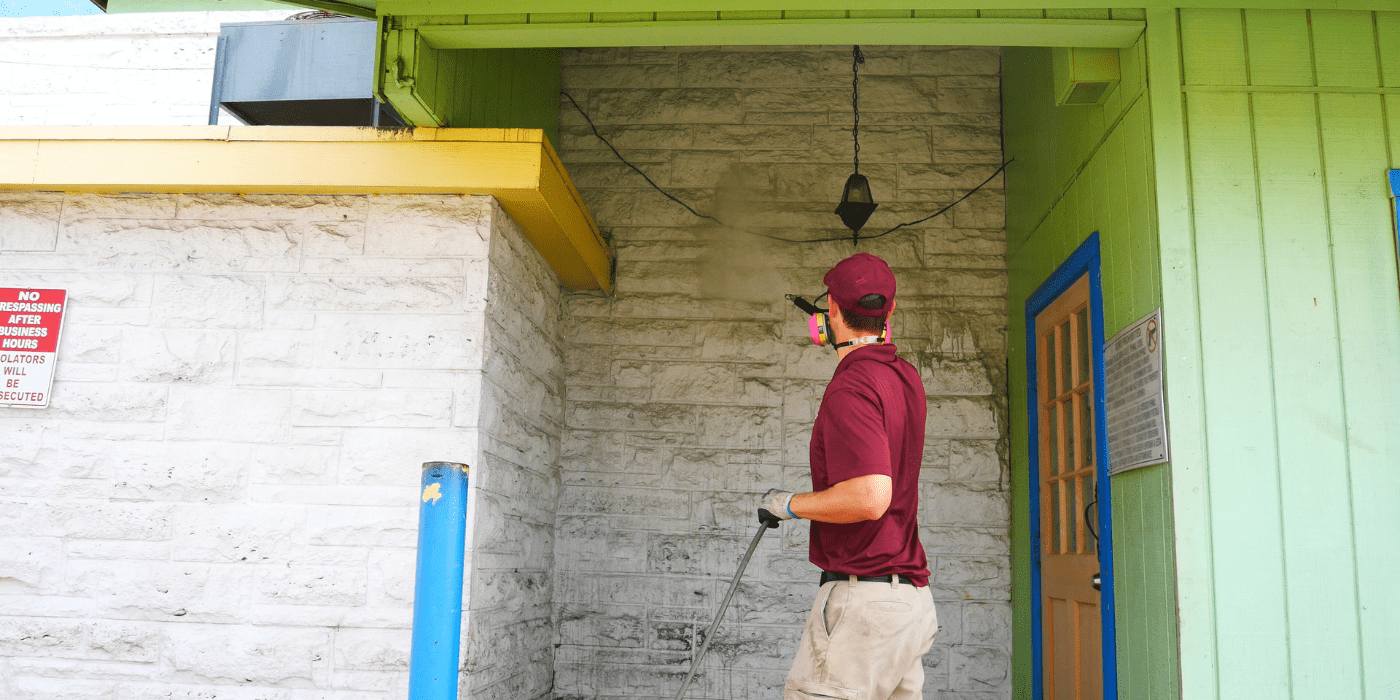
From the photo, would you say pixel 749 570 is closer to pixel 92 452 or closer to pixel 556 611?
pixel 556 611

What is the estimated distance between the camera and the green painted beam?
10.8 ft

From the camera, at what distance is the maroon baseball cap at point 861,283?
2.73 metres

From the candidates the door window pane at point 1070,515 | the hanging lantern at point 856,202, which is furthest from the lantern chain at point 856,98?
the door window pane at point 1070,515

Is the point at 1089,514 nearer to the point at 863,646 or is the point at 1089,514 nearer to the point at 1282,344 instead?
the point at 1282,344

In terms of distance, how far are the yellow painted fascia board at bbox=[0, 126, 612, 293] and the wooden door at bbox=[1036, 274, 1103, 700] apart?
7.24 feet

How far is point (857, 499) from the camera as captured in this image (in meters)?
2.48

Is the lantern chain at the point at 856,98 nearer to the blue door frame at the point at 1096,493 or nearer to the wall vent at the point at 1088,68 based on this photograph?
the blue door frame at the point at 1096,493

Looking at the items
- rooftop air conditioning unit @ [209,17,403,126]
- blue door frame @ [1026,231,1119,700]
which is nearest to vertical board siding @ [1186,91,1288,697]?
blue door frame @ [1026,231,1119,700]

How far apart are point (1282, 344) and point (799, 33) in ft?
6.05

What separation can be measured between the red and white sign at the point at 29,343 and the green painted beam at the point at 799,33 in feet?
5.83

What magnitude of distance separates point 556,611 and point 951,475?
80.1 inches

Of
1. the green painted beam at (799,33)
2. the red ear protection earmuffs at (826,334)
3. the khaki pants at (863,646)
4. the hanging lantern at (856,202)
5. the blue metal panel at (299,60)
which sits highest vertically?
the blue metal panel at (299,60)

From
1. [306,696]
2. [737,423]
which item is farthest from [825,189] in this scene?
[306,696]

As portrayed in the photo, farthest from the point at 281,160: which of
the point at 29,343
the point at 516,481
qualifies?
the point at 516,481
